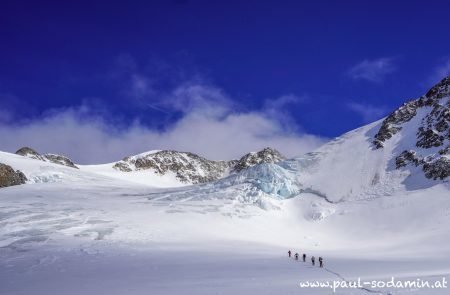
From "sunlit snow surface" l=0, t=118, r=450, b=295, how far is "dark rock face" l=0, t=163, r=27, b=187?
15491 millimetres

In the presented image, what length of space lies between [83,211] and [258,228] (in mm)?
21271

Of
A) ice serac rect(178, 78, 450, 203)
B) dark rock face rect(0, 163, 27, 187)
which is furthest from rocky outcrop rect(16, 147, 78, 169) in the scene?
ice serac rect(178, 78, 450, 203)

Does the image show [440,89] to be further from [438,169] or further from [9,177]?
[9,177]

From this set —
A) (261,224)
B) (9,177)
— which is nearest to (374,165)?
(261,224)

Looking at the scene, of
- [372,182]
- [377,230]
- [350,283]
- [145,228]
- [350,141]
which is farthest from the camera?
[350,141]

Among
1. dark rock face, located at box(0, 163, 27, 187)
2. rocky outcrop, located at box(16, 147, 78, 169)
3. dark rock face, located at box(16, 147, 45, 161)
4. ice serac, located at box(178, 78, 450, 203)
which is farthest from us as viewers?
rocky outcrop, located at box(16, 147, 78, 169)

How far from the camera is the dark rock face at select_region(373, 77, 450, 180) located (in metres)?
61.3

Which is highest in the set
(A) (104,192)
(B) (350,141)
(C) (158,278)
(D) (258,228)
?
(B) (350,141)

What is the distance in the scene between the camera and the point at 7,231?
4347 cm

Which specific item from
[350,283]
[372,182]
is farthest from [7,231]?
[372,182]

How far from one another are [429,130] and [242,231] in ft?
119

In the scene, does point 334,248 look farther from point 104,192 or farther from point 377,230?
point 104,192

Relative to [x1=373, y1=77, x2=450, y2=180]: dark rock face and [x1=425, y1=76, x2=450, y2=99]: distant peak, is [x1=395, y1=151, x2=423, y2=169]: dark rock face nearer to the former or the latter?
[x1=373, y1=77, x2=450, y2=180]: dark rock face

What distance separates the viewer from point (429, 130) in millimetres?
68500
